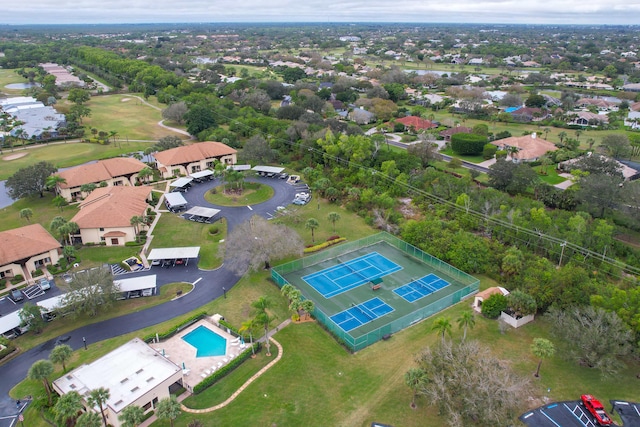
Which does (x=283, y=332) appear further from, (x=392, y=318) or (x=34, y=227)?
(x=34, y=227)

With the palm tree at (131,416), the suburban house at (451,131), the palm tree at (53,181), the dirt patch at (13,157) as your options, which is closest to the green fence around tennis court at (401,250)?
the palm tree at (131,416)

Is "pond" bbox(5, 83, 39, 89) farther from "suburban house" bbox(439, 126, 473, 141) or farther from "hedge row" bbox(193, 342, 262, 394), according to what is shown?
"hedge row" bbox(193, 342, 262, 394)

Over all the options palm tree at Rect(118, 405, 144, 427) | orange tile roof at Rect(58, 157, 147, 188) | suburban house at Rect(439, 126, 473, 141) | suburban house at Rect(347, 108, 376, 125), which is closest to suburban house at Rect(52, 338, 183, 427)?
palm tree at Rect(118, 405, 144, 427)

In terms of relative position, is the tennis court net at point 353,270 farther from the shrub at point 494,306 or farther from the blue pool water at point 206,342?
the blue pool water at point 206,342

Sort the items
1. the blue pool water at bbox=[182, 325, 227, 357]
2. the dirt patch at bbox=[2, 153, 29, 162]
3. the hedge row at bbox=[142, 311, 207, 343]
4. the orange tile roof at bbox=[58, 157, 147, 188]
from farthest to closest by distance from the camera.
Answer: the dirt patch at bbox=[2, 153, 29, 162]
the orange tile roof at bbox=[58, 157, 147, 188]
the hedge row at bbox=[142, 311, 207, 343]
the blue pool water at bbox=[182, 325, 227, 357]

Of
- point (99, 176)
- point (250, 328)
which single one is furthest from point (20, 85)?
point (250, 328)

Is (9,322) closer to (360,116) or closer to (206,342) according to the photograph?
(206,342)
